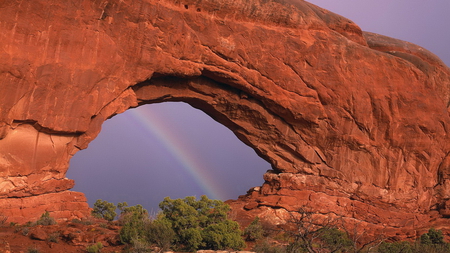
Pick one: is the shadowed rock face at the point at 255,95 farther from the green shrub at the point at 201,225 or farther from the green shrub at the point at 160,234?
the green shrub at the point at 160,234

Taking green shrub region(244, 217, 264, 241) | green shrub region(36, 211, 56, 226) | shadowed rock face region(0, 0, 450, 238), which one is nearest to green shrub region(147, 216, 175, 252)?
green shrub region(36, 211, 56, 226)

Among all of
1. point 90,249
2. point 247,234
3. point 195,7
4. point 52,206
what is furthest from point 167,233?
point 195,7

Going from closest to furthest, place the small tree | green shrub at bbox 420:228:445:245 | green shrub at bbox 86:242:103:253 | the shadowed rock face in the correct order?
green shrub at bbox 86:242:103:253 → the shadowed rock face → green shrub at bbox 420:228:445:245 → the small tree

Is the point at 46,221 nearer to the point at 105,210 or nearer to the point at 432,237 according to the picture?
the point at 105,210

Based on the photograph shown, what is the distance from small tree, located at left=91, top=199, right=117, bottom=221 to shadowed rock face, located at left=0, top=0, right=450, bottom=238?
3555 mm

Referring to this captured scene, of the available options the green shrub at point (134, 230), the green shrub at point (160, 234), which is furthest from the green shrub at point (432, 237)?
the green shrub at point (134, 230)

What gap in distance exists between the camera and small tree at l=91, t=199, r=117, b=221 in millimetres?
21641

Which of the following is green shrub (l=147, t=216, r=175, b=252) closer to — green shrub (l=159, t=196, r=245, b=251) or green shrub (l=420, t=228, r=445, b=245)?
green shrub (l=159, t=196, r=245, b=251)

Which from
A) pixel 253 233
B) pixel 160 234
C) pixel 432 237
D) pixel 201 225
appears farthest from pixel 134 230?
pixel 432 237

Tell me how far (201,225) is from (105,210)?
7.78 meters

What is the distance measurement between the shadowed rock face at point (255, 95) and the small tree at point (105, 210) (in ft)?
11.7

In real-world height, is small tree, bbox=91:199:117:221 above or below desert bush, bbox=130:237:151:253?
above

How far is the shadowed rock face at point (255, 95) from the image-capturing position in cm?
1595

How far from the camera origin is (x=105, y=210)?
22.2 meters
